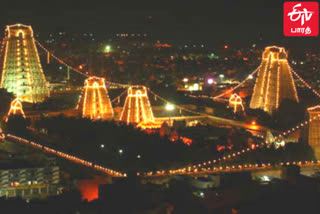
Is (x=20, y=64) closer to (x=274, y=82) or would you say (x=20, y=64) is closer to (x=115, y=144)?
(x=115, y=144)

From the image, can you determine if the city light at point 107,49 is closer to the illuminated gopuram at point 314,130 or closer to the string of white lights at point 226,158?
the string of white lights at point 226,158

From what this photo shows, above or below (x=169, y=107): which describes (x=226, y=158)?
below

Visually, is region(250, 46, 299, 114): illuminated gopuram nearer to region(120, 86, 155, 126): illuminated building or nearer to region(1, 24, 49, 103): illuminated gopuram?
region(120, 86, 155, 126): illuminated building

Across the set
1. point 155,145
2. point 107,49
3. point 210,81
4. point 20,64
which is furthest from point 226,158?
point 107,49

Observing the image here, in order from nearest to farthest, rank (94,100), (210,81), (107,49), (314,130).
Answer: (314,130)
(94,100)
(210,81)
(107,49)

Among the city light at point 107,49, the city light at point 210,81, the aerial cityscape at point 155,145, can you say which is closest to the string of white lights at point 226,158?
the aerial cityscape at point 155,145

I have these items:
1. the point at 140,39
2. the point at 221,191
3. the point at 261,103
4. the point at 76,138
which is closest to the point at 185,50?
the point at 140,39
